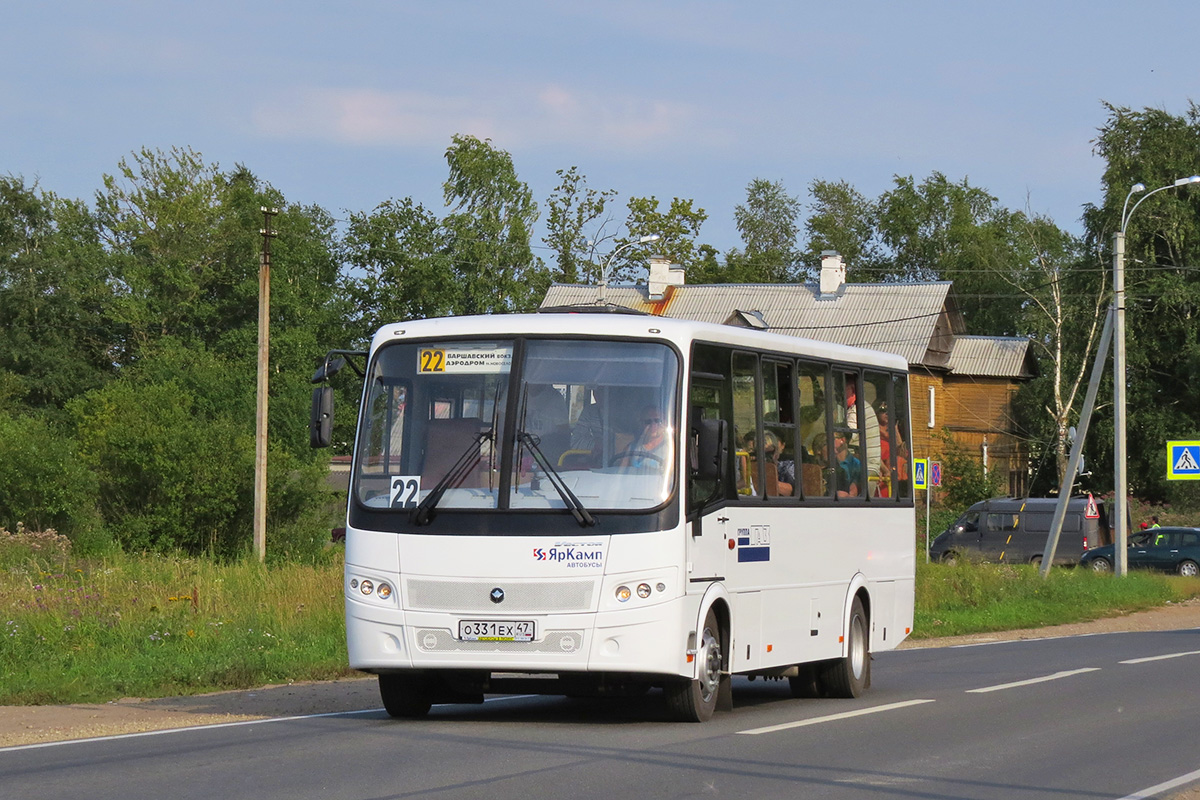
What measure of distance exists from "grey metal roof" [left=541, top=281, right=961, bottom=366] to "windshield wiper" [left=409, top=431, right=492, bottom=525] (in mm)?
57951

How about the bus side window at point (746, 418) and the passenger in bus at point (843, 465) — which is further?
the passenger in bus at point (843, 465)

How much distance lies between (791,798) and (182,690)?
27.1 ft

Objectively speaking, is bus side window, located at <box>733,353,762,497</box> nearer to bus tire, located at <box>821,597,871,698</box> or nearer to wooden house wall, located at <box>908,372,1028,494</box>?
bus tire, located at <box>821,597,871,698</box>

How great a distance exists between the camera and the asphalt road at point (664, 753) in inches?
359

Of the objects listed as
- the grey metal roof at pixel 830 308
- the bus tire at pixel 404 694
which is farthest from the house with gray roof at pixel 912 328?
the bus tire at pixel 404 694

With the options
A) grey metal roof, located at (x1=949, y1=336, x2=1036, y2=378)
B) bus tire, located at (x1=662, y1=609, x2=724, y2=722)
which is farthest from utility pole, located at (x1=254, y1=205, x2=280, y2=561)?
grey metal roof, located at (x1=949, y1=336, x2=1036, y2=378)

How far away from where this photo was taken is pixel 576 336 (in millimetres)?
12406

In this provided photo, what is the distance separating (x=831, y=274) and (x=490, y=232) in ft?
52.5

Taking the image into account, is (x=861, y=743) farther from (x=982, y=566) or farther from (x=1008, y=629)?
(x=982, y=566)

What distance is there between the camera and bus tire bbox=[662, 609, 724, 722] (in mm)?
12195

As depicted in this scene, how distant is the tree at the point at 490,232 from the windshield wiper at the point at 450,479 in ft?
208

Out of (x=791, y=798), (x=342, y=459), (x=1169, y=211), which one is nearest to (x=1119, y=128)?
(x=1169, y=211)

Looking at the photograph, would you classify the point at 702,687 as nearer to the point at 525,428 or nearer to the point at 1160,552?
the point at 525,428

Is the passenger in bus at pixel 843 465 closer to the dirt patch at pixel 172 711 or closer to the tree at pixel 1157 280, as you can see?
the dirt patch at pixel 172 711
